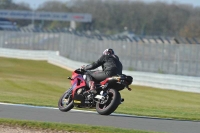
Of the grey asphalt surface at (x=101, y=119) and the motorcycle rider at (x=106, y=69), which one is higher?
the motorcycle rider at (x=106, y=69)

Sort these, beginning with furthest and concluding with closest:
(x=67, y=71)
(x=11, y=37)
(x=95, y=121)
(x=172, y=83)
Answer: (x=11, y=37)
(x=67, y=71)
(x=172, y=83)
(x=95, y=121)

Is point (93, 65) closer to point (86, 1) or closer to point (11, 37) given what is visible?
point (11, 37)

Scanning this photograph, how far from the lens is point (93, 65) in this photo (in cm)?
1436

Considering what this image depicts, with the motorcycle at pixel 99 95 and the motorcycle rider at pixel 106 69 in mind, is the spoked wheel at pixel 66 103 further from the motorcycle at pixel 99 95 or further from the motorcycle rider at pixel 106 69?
the motorcycle rider at pixel 106 69

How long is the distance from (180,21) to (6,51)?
40858 mm

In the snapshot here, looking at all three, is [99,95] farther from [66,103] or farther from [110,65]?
[66,103]

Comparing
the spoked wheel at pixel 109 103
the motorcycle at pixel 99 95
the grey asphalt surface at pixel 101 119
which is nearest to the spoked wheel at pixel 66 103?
the motorcycle at pixel 99 95

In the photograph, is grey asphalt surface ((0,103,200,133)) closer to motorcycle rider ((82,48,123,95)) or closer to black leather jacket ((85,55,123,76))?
motorcycle rider ((82,48,123,95))

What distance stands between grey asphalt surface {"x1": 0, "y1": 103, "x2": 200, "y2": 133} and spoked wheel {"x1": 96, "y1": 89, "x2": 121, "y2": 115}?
0.14 meters

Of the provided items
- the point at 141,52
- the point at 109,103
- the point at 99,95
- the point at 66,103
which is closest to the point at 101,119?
the point at 109,103

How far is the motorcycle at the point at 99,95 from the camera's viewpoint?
13.6 metres

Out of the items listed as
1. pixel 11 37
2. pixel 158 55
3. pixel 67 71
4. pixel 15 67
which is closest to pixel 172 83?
pixel 158 55

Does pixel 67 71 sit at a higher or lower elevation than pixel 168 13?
lower

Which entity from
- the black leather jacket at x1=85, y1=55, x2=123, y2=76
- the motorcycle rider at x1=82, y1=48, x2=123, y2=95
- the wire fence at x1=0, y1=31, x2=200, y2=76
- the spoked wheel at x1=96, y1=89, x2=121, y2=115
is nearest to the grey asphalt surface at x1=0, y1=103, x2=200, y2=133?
the spoked wheel at x1=96, y1=89, x2=121, y2=115
